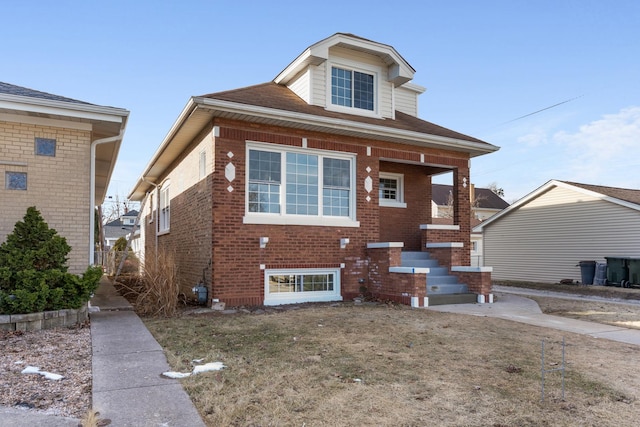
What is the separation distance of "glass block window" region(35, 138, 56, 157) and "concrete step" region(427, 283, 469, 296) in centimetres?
793

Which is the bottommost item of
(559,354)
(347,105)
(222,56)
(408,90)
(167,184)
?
(559,354)

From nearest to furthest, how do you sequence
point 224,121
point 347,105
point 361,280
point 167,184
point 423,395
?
point 423,395
point 224,121
point 361,280
point 347,105
point 167,184

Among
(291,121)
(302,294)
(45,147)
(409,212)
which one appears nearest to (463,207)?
(409,212)

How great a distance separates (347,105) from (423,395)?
867cm

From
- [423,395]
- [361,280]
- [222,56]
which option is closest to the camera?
[423,395]

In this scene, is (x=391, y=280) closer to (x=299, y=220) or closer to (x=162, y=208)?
(x=299, y=220)

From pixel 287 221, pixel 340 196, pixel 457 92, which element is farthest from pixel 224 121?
pixel 457 92

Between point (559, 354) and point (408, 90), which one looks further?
point (408, 90)

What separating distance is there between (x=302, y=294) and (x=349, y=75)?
18.7 feet

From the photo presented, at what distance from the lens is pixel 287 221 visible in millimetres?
9789

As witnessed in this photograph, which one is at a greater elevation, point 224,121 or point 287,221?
point 224,121

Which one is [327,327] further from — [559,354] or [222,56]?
[222,56]

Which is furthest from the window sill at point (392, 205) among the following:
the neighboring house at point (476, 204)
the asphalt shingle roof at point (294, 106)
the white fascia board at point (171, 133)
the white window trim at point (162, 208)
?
the neighboring house at point (476, 204)

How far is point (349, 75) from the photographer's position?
37.6 feet
